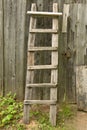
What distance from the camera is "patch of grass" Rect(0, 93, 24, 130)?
451 centimetres

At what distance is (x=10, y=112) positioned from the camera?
15.5ft

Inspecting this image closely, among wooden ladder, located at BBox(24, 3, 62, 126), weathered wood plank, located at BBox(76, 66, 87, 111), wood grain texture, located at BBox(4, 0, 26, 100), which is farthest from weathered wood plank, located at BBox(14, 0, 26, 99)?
weathered wood plank, located at BBox(76, 66, 87, 111)

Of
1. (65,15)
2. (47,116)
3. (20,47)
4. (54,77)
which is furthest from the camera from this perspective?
(20,47)

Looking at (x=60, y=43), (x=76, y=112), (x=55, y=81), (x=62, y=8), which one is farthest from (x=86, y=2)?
(x=76, y=112)

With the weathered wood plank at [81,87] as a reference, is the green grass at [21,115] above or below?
below

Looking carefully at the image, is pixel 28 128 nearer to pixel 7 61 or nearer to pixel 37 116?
pixel 37 116

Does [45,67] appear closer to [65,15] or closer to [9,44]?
[9,44]

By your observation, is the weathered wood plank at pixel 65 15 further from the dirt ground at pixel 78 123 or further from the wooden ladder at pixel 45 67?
the dirt ground at pixel 78 123

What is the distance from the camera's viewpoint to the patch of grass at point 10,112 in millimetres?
4508

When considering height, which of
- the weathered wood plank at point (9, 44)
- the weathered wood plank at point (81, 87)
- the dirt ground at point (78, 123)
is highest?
the weathered wood plank at point (9, 44)

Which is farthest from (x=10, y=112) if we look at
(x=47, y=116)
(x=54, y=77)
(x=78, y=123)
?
(x=78, y=123)

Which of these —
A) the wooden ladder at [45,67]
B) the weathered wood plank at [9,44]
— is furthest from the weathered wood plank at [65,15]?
the weathered wood plank at [9,44]

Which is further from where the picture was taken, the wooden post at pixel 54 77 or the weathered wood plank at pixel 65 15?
the weathered wood plank at pixel 65 15

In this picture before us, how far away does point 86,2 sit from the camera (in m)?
4.90
